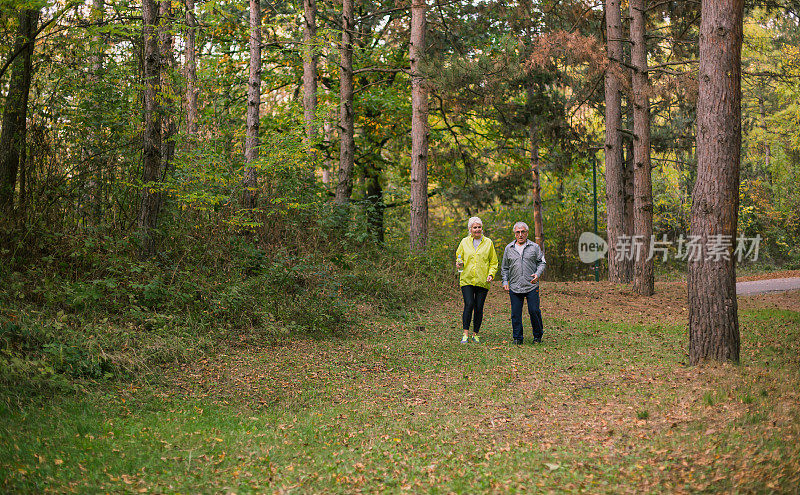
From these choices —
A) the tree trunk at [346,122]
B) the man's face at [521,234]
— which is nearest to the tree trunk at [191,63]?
the tree trunk at [346,122]

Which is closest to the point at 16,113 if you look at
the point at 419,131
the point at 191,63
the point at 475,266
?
the point at 475,266

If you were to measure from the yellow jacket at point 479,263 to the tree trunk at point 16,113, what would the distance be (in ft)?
22.0

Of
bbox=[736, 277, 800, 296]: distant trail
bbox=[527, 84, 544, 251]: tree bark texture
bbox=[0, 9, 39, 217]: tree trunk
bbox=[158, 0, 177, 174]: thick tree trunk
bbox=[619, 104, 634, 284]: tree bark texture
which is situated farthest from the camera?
bbox=[527, 84, 544, 251]: tree bark texture

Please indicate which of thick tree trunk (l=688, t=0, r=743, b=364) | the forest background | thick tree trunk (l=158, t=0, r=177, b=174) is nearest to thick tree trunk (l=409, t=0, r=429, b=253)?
the forest background

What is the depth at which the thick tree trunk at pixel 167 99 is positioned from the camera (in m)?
10.7

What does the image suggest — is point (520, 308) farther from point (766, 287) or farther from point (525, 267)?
point (766, 287)

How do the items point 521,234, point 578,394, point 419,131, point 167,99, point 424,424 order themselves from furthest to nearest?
point 419,131 → point 167,99 → point 521,234 → point 578,394 → point 424,424

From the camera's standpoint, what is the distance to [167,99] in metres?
11.1

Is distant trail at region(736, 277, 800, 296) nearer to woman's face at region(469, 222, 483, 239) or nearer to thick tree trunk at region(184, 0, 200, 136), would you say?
woman's face at region(469, 222, 483, 239)

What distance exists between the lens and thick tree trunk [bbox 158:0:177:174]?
1073 cm

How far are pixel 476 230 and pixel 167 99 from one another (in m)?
5.72

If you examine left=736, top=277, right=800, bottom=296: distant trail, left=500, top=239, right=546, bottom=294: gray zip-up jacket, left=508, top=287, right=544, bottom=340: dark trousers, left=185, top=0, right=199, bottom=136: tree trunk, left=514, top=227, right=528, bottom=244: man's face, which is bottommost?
left=736, top=277, right=800, bottom=296: distant trail

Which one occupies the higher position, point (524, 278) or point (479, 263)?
point (479, 263)
